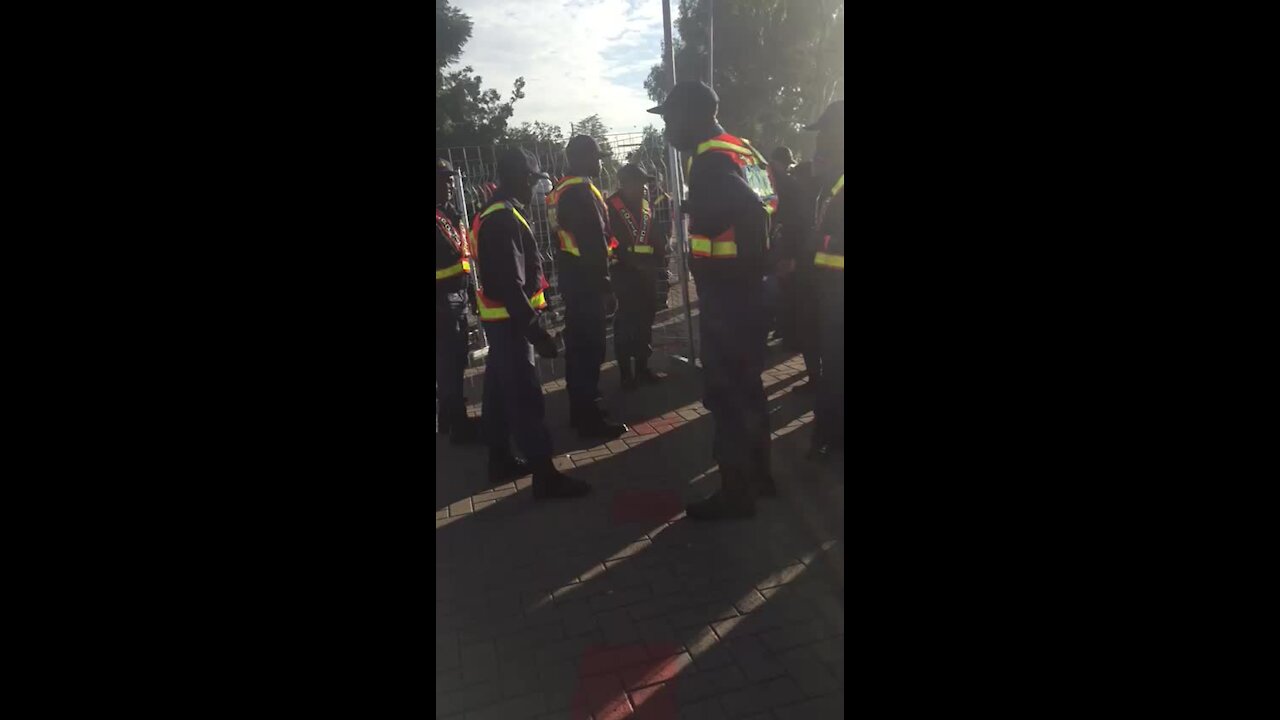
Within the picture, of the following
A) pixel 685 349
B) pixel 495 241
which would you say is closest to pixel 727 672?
pixel 495 241

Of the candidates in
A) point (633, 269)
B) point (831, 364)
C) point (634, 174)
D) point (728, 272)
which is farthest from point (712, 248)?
point (634, 174)

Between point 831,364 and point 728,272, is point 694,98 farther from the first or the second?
point 831,364

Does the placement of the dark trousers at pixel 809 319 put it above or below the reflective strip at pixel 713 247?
below

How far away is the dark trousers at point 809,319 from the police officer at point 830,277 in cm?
81

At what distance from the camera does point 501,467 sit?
4.16 metres

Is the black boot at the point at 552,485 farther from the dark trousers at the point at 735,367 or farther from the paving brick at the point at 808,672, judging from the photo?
the paving brick at the point at 808,672

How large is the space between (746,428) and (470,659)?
5.12 feet

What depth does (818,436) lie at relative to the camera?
4020mm

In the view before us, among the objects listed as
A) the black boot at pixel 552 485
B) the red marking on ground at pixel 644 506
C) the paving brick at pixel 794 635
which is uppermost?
the black boot at pixel 552 485

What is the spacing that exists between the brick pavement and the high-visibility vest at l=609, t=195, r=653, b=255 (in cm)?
187

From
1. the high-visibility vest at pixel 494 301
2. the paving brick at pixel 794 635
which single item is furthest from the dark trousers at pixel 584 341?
the paving brick at pixel 794 635

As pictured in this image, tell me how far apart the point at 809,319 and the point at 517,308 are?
2194 mm

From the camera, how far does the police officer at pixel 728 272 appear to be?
3.10m

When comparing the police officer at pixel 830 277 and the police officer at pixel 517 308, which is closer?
the police officer at pixel 830 277
